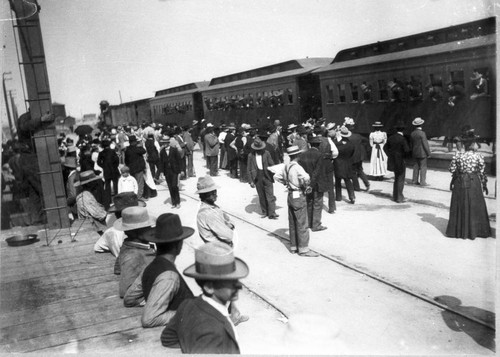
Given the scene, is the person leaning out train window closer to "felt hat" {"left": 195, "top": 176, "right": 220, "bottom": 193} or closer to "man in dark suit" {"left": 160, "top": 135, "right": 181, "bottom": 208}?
"man in dark suit" {"left": 160, "top": 135, "right": 181, "bottom": 208}

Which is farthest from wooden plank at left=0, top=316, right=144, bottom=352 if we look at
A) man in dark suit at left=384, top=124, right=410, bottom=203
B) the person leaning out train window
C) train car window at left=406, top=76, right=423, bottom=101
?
train car window at left=406, top=76, right=423, bottom=101

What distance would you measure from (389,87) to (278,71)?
957 centimetres

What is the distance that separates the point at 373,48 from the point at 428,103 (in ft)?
13.5

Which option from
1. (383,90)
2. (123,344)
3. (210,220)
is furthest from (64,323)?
(383,90)

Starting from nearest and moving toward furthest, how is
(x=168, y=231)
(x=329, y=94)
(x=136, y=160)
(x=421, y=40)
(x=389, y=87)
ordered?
(x=168, y=231)
(x=136, y=160)
(x=421, y=40)
(x=389, y=87)
(x=329, y=94)

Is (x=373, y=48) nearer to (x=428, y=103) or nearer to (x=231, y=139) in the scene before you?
(x=428, y=103)

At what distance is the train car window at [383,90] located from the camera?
14.9 meters

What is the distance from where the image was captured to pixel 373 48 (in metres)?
16.3

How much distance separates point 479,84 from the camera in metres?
11.3

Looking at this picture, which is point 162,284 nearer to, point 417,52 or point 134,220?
point 134,220

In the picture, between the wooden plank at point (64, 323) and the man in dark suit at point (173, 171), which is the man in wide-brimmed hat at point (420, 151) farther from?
the wooden plank at point (64, 323)

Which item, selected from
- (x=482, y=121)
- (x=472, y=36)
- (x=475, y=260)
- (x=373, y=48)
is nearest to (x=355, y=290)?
(x=475, y=260)

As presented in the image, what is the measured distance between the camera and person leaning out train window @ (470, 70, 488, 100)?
1113 centimetres

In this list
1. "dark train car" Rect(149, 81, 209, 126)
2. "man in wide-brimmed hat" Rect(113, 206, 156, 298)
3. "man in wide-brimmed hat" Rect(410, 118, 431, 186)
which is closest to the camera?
"man in wide-brimmed hat" Rect(113, 206, 156, 298)
